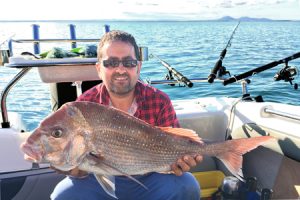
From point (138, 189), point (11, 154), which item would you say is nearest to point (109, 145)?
point (138, 189)

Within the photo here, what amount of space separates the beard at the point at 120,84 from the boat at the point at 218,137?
0.76 m

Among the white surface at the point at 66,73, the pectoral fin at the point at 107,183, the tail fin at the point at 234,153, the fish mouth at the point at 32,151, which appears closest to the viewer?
the fish mouth at the point at 32,151

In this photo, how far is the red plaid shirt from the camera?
9.87 feet

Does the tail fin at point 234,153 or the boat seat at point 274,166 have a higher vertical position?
the tail fin at point 234,153

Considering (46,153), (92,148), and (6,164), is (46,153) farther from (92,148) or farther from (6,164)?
(6,164)

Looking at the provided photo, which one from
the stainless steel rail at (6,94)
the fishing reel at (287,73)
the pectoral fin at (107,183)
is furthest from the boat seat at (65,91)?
the pectoral fin at (107,183)

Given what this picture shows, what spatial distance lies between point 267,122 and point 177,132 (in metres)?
1.24

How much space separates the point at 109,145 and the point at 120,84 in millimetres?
672

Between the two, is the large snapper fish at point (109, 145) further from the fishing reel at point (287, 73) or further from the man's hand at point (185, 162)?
the fishing reel at point (287, 73)

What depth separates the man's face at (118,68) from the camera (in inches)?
109

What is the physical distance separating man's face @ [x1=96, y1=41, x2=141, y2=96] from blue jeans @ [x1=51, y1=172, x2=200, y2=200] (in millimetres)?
678

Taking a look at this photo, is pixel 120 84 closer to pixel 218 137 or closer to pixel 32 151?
pixel 32 151

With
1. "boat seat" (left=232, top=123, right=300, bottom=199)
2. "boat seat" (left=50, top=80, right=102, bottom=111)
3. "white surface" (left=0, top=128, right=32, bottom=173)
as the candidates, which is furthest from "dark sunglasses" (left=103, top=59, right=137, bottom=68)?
"boat seat" (left=50, top=80, right=102, bottom=111)

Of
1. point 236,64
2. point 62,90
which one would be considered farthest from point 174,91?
point 62,90
